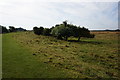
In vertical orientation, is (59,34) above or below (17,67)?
above

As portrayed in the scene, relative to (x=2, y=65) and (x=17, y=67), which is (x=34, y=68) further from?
(x=2, y=65)

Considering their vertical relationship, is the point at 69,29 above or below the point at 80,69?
above

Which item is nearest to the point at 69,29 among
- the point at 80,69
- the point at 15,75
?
the point at 80,69

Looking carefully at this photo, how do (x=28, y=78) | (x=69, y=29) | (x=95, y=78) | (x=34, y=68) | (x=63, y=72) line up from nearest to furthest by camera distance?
(x=28, y=78)
(x=95, y=78)
(x=63, y=72)
(x=34, y=68)
(x=69, y=29)

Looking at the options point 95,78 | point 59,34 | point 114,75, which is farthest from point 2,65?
point 59,34

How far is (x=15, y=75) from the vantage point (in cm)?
1216

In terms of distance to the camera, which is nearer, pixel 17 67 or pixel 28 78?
pixel 28 78

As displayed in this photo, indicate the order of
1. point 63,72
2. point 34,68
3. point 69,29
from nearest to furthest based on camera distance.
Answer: point 63,72, point 34,68, point 69,29

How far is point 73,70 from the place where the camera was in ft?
47.2

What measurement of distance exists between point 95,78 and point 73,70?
2670 millimetres

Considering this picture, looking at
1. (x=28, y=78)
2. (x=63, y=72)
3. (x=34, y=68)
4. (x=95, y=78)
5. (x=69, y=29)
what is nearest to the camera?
(x=28, y=78)

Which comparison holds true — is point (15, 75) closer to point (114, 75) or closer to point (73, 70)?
point (73, 70)

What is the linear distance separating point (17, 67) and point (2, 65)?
1.86 meters

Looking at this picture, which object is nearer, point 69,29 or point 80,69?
point 80,69
